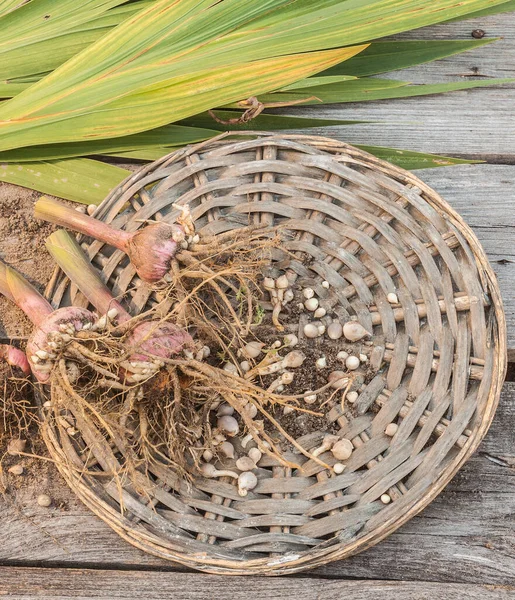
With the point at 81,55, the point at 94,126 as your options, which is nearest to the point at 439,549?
the point at 94,126

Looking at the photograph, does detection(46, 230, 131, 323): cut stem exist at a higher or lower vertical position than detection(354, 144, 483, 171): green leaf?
lower

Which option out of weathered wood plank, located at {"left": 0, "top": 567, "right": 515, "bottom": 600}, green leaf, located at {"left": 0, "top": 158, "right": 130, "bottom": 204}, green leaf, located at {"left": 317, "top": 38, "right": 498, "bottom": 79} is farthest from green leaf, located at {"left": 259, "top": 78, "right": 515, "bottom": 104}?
weathered wood plank, located at {"left": 0, "top": 567, "right": 515, "bottom": 600}

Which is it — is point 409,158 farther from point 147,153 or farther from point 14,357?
point 14,357

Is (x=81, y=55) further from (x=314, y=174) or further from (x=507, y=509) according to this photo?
(x=507, y=509)

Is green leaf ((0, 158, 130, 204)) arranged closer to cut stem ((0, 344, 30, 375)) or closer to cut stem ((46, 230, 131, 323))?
cut stem ((46, 230, 131, 323))

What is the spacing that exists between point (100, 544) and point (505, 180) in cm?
93

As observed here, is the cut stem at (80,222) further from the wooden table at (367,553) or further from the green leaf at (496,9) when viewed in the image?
the green leaf at (496,9)

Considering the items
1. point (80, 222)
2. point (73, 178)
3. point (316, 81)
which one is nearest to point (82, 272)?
point (80, 222)

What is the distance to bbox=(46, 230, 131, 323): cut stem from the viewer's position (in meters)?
0.94

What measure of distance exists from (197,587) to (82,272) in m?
0.53

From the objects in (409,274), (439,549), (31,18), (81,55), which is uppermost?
(31,18)

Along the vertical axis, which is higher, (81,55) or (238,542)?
(81,55)

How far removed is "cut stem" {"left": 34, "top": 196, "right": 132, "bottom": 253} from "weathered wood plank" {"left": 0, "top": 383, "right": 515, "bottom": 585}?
1.29ft

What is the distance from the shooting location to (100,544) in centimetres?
104
